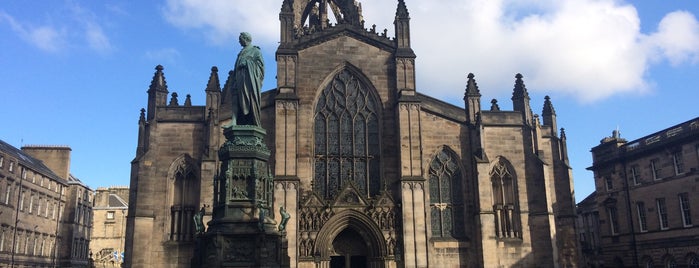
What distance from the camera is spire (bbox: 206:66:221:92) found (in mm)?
28016

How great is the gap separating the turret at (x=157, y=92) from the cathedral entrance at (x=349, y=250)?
33.5ft

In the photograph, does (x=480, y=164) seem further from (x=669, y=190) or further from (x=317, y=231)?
(x=669, y=190)

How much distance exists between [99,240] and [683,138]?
5569cm

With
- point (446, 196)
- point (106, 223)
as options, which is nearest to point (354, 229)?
point (446, 196)

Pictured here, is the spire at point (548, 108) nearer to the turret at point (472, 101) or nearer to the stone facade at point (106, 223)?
the turret at point (472, 101)

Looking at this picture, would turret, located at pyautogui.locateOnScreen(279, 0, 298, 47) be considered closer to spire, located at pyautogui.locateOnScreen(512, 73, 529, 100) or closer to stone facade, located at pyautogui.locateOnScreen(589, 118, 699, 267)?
spire, located at pyautogui.locateOnScreen(512, 73, 529, 100)

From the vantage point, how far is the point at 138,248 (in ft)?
85.0

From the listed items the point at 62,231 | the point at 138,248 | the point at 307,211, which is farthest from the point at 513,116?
the point at 62,231

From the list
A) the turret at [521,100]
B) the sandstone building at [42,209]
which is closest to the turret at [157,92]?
the turret at [521,100]

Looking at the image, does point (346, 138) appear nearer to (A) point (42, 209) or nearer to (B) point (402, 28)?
(B) point (402, 28)

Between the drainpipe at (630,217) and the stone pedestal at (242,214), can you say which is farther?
the drainpipe at (630,217)

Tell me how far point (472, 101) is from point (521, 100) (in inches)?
105

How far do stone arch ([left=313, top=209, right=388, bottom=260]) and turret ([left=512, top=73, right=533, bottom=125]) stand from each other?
9.38 metres

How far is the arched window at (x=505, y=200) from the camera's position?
28.0 meters
